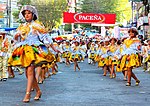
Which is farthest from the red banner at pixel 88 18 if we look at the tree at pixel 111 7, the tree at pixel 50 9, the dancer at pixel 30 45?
the dancer at pixel 30 45

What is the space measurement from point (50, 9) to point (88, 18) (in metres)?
25.0

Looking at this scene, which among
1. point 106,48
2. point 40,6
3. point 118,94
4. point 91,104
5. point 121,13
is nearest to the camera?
point 91,104

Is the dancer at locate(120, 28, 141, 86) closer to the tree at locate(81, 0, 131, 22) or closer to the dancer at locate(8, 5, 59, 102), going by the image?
the dancer at locate(8, 5, 59, 102)

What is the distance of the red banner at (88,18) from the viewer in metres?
50.3

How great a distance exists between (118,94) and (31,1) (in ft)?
213

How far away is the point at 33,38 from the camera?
1027cm

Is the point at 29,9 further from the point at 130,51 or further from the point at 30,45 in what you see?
the point at 130,51

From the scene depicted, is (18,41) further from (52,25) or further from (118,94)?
(52,25)

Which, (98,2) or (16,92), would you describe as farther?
(98,2)

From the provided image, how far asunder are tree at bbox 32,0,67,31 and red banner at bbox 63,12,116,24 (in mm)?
24221

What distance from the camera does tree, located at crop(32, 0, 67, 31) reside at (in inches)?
2953

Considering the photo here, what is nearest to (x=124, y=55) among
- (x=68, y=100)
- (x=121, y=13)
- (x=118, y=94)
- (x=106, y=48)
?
(x=118, y=94)

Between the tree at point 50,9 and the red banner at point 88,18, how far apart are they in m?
24.2

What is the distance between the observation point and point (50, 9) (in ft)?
247
